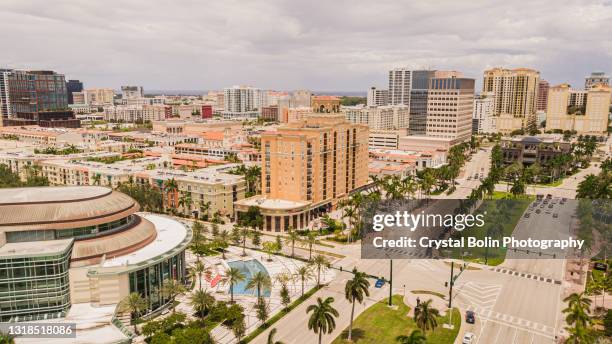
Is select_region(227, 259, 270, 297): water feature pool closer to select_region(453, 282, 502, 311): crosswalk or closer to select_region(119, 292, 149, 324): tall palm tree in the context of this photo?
select_region(119, 292, 149, 324): tall palm tree

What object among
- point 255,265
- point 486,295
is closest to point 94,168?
point 255,265

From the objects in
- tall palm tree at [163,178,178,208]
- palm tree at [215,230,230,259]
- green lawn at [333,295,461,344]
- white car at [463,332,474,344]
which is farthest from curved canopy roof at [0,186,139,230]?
white car at [463,332,474,344]

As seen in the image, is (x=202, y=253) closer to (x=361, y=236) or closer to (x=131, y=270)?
(x=131, y=270)

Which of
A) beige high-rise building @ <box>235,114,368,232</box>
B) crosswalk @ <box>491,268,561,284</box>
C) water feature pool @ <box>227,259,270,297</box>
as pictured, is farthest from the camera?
beige high-rise building @ <box>235,114,368,232</box>

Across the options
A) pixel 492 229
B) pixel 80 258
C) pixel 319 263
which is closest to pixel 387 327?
pixel 319 263

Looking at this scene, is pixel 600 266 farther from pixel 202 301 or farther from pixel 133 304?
pixel 133 304
